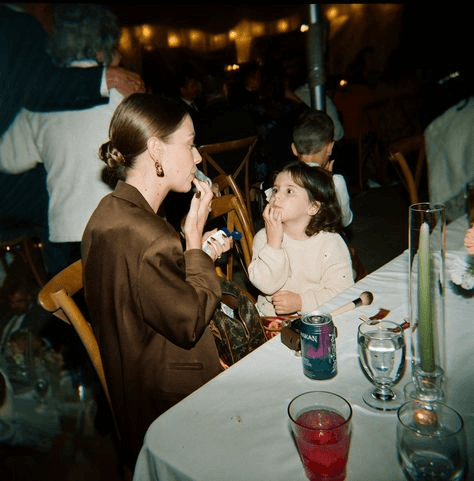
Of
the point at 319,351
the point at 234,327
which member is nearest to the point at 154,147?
the point at 234,327

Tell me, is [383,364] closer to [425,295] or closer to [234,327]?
[425,295]

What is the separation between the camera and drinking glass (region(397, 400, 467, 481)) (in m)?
0.67

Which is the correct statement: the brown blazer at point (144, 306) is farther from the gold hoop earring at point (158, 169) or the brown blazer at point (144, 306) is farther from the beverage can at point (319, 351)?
the beverage can at point (319, 351)

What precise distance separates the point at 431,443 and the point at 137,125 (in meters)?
1.16

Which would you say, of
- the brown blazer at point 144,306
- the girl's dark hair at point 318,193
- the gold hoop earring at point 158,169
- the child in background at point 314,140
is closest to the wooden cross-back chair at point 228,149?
the child in background at point 314,140

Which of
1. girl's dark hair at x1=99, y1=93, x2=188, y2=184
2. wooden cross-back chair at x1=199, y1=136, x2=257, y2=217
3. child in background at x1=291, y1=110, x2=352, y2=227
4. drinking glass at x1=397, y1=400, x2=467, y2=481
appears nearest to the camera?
drinking glass at x1=397, y1=400, x2=467, y2=481

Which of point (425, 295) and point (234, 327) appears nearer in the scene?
point (425, 295)

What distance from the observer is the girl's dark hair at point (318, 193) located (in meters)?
1.99

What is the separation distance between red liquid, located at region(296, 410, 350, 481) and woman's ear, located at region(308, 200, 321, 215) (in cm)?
133

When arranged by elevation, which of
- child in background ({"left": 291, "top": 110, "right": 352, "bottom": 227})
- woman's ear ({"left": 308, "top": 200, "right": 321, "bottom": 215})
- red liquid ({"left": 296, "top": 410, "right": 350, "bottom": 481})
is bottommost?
red liquid ({"left": 296, "top": 410, "right": 350, "bottom": 481})

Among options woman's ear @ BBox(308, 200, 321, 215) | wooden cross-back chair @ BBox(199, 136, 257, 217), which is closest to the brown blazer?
woman's ear @ BBox(308, 200, 321, 215)

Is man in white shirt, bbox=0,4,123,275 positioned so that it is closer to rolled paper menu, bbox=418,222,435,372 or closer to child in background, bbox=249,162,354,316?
child in background, bbox=249,162,354,316

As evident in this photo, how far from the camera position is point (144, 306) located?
4.18ft

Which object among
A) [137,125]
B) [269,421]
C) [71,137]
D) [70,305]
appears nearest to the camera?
[269,421]
